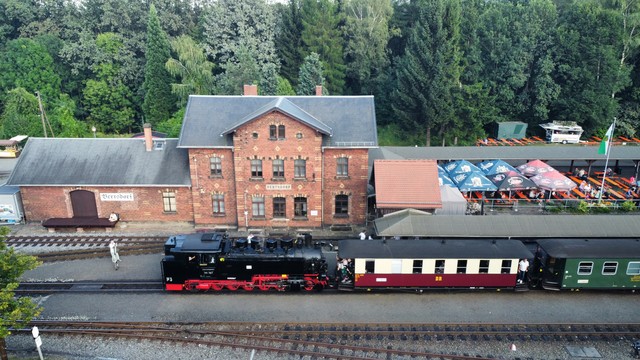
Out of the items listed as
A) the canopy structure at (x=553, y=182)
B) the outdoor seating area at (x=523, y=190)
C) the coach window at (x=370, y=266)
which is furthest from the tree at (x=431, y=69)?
the coach window at (x=370, y=266)

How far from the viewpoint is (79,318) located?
2452 cm

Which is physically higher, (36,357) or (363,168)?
(363,168)

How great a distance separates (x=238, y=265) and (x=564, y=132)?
156 feet

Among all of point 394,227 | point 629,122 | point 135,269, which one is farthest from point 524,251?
point 629,122

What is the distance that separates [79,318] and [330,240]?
15.9 m

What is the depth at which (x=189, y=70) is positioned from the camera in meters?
57.6

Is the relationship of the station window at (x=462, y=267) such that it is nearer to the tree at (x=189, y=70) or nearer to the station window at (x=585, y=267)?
the station window at (x=585, y=267)

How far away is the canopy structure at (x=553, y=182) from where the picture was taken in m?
37.9

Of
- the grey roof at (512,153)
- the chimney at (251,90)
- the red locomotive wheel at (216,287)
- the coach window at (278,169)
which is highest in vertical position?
the chimney at (251,90)

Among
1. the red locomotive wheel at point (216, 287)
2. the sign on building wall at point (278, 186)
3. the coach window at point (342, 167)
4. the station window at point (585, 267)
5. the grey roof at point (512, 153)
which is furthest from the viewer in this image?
the grey roof at point (512, 153)

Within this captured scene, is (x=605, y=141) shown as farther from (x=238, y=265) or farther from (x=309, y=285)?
(x=238, y=265)

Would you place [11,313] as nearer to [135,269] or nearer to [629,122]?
[135,269]

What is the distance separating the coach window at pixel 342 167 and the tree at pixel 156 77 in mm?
33451

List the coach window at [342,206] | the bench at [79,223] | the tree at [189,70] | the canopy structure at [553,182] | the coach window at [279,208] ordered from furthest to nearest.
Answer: the tree at [189,70] → the canopy structure at [553,182] → the coach window at [342,206] → the coach window at [279,208] → the bench at [79,223]
